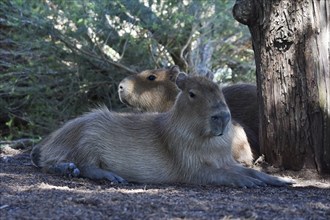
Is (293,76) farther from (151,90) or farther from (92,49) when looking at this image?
(92,49)

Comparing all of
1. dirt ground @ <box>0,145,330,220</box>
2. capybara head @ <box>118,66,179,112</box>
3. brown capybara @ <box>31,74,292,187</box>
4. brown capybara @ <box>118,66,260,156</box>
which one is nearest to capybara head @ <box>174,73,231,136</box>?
brown capybara @ <box>31,74,292,187</box>

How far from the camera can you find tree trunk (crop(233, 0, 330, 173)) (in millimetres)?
4609

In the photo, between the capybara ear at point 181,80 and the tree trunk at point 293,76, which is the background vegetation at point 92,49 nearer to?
the capybara ear at point 181,80

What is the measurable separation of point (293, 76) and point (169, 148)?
1080 mm

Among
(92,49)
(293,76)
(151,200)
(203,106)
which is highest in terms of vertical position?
(92,49)

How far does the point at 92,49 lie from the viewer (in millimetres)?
7816

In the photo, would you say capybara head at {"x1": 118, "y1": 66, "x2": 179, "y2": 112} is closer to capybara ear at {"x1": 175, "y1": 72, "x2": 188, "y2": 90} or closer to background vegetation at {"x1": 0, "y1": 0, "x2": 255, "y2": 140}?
background vegetation at {"x1": 0, "y1": 0, "x2": 255, "y2": 140}

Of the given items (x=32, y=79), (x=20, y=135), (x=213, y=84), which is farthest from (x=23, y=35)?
(x=213, y=84)

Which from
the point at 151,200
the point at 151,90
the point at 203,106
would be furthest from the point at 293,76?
the point at 151,90

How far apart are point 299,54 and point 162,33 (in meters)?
3.20

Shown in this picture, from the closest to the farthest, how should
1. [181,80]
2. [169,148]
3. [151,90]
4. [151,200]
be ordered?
[151,200], [169,148], [181,80], [151,90]

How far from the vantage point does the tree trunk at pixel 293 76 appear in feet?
15.1

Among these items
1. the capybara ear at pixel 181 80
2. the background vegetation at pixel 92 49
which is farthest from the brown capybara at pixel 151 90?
the capybara ear at pixel 181 80

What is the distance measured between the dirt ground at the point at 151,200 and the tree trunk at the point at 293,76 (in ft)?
0.81
